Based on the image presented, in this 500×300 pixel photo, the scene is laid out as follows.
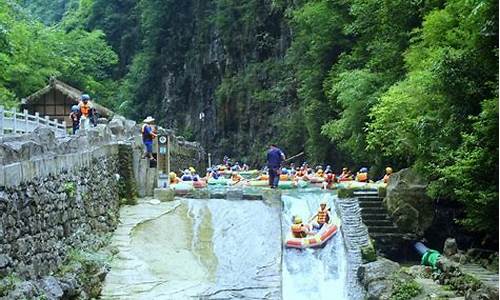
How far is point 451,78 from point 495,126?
186cm

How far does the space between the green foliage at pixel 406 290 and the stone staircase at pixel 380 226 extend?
16.6 ft

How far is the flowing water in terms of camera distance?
46.0 ft

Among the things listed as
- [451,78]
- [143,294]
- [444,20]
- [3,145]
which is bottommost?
[143,294]

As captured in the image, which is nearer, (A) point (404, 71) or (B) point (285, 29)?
(A) point (404, 71)

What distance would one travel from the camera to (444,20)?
15.8 m

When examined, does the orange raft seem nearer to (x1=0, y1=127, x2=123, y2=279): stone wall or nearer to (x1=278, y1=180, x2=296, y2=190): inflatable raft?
(x1=0, y1=127, x2=123, y2=279): stone wall

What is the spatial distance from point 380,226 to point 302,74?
15.8 metres

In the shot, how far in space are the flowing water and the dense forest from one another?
280cm

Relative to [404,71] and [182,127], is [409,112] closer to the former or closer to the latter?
[404,71]

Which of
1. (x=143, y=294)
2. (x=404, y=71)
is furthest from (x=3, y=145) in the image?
(x=404, y=71)

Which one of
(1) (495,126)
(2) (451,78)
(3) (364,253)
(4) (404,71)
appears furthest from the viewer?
(4) (404,71)

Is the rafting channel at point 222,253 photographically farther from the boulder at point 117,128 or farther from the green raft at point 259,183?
the green raft at point 259,183

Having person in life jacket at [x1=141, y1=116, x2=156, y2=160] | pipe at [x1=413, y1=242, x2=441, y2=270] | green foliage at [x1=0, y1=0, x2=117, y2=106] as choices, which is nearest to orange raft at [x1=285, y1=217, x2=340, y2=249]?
pipe at [x1=413, y1=242, x2=441, y2=270]

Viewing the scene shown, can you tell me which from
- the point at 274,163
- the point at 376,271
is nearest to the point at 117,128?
the point at 274,163
